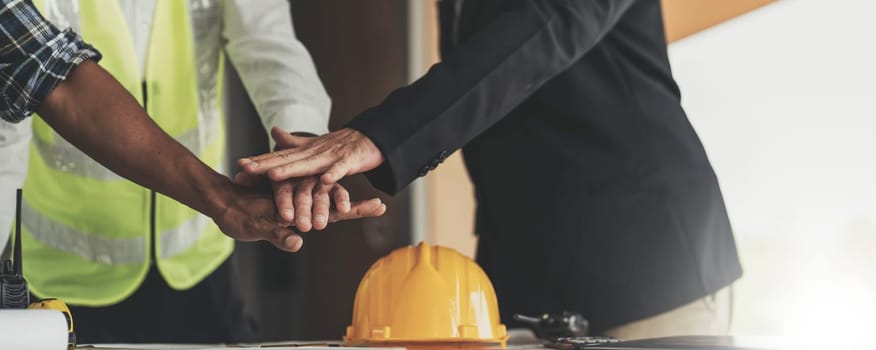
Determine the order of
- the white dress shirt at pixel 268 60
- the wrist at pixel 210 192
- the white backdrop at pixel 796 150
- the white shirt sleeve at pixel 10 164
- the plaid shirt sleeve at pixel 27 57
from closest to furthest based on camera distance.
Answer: the plaid shirt sleeve at pixel 27 57 → the wrist at pixel 210 192 → the white shirt sleeve at pixel 10 164 → the white dress shirt at pixel 268 60 → the white backdrop at pixel 796 150

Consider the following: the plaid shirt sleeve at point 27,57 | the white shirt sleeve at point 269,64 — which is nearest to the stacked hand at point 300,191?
the plaid shirt sleeve at point 27,57

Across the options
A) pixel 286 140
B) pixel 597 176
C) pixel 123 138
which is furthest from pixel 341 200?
pixel 597 176

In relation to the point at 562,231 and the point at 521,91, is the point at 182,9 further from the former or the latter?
the point at 562,231

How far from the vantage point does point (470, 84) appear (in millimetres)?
1450

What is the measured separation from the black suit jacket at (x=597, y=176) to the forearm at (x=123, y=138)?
412mm

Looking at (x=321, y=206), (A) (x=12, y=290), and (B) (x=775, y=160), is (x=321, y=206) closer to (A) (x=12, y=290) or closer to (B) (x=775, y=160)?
(A) (x=12, y=290)

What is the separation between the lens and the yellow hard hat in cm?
128

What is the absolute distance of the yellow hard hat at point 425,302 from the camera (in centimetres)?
128

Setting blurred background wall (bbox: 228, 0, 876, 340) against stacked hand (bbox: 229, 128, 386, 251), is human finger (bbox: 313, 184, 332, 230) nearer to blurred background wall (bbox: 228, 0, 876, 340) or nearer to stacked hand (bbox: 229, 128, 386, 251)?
stacked hand (bbox: 229, 128, 386, 251)

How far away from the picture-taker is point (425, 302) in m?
1.29

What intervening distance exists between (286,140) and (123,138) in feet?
0.68

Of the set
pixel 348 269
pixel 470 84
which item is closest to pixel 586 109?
pixel 470 84

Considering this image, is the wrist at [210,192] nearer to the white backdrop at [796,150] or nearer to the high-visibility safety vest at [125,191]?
the high-visibility safety vest at [125,191]

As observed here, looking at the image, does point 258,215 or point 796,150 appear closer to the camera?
point 258,215
